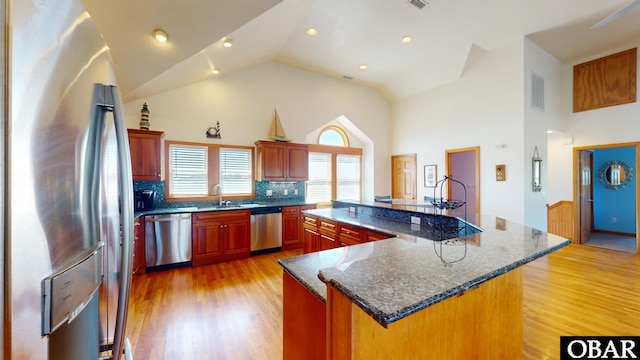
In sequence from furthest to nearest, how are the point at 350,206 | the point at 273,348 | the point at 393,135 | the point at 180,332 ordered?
the point at 393,135 → the point at 350,206 → the point at 180,332 → the point at 273,348

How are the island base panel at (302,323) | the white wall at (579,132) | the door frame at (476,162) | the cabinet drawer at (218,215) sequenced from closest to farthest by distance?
the island base panel at (302,323)
the cabinet drawer at (218,215)
the white wall at (579,132)
the door frame at (476,162)

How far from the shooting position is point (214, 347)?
213cm

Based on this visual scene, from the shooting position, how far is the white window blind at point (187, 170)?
444cm

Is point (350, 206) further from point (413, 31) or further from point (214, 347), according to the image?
point (413, 31)

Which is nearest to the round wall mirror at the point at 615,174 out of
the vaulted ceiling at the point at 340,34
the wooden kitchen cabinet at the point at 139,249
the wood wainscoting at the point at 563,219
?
the wood wainscoting at the point at 563,219

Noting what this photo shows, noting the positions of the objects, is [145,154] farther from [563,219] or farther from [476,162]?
[563,219]

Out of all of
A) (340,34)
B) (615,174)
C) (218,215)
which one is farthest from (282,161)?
(615,174)

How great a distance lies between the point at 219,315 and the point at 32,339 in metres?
2.47

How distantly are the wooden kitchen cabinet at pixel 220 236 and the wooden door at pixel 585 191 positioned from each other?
22.7 feet

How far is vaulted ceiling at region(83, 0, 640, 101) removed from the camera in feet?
8.16

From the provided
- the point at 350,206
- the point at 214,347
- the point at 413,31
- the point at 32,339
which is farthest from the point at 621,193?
the point at 32,339

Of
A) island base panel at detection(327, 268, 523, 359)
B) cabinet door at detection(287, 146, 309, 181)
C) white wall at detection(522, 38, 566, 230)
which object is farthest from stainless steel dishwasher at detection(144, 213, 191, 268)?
white wall at detection(522, 38, 566, 230)

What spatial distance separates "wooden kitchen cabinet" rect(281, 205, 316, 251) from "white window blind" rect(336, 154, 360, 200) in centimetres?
197

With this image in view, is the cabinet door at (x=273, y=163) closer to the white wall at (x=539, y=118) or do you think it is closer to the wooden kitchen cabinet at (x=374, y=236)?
the wooden kitchen cabinet at (x=374, y=236)
